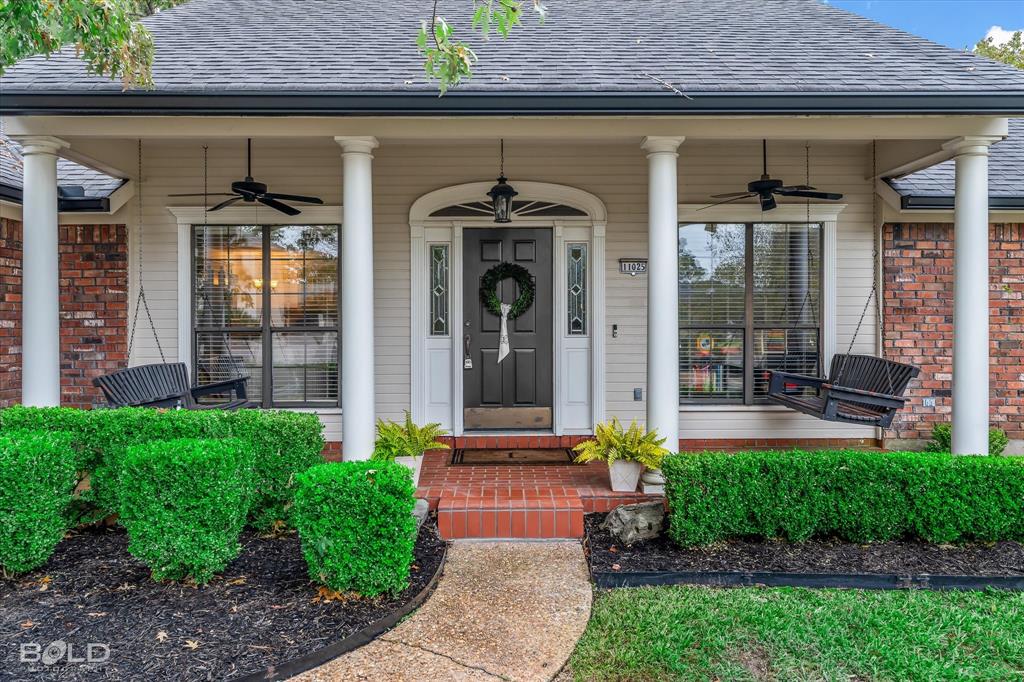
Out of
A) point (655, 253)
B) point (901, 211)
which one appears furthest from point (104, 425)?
point (901, 211)

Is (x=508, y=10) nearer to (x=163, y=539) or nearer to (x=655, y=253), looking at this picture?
(x=655, y=253)

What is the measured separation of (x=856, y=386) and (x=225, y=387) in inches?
227

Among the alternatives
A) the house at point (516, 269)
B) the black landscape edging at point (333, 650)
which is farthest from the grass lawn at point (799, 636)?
the house at point (516, 269)

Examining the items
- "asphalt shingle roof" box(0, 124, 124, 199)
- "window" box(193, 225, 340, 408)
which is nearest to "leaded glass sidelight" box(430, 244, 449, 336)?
"window" box(193, 225, 340, 408)

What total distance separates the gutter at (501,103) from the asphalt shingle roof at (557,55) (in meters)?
0.06

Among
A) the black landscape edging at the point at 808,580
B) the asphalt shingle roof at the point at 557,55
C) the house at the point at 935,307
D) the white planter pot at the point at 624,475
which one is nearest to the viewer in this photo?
the black landscape edging at the point at 808,580

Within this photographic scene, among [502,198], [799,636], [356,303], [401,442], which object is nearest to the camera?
[799,636]

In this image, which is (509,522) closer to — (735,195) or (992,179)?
(735,195)

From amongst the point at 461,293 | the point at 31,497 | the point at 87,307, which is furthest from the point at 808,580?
the point at 87,307

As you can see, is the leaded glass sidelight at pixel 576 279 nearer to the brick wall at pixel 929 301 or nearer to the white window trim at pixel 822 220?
the white window trim at pixel 822 220

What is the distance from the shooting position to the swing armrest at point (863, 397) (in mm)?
4723

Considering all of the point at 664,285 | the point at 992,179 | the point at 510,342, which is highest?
the point at 992,179

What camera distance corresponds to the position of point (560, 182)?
5.84 metres

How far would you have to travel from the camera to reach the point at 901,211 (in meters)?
5.59
